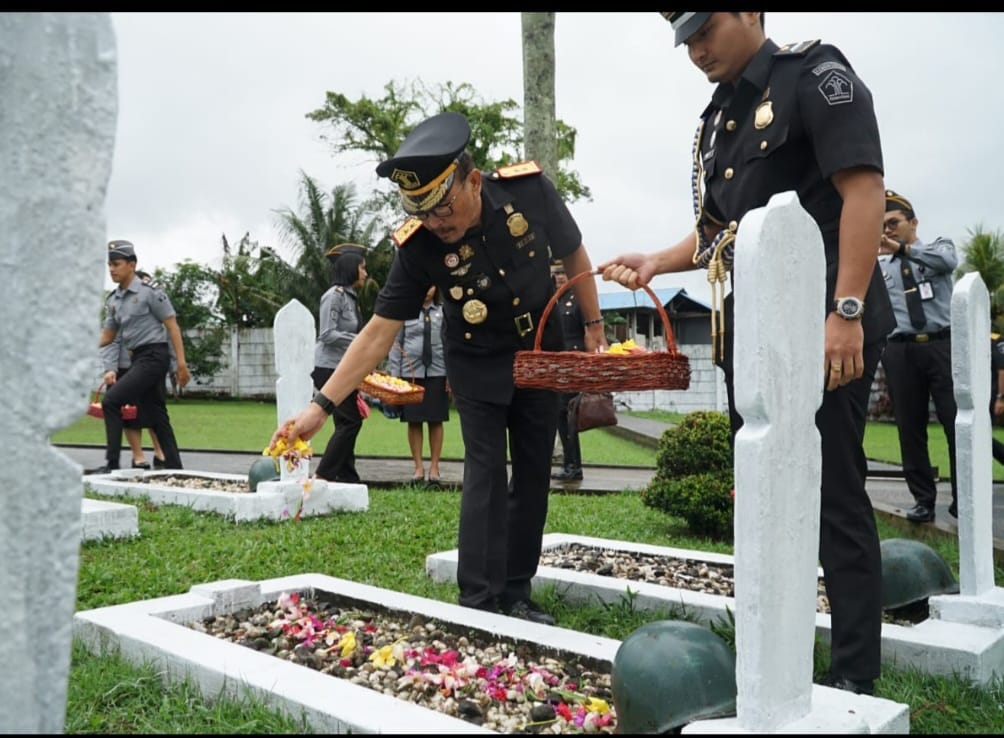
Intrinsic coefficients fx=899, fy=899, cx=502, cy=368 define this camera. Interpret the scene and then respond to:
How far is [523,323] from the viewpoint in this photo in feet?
12.9

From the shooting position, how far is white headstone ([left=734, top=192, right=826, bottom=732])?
216 cm

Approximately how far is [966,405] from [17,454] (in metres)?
3.56

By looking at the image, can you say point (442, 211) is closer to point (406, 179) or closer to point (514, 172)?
point (406, 179)

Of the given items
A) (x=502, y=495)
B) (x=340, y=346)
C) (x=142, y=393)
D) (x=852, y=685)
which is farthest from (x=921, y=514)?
(x=142, y=393)

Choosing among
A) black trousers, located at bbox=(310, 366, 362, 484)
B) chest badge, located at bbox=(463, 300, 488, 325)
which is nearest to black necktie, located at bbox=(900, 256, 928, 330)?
chest badge, located at bbox=(463, 300, 488, 325)

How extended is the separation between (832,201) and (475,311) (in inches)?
60.8

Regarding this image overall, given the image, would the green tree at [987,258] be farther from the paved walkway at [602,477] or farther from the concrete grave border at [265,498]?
the concrete grave border at [265,498]

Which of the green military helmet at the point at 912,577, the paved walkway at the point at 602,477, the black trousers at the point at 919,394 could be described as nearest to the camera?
A: the green military helmet at the point at 912,577

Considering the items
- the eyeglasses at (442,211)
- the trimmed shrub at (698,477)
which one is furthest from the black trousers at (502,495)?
the trimmed shrub at (698,477)

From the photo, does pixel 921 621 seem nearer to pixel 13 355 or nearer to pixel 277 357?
pixel 13 355

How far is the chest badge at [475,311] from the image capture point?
3883 mm

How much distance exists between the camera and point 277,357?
7.18 m

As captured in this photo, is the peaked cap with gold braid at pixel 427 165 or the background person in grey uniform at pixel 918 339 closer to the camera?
the peaked cap with gold braid at pixel 427 165

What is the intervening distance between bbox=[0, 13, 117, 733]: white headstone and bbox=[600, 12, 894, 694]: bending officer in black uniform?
2111 mm
